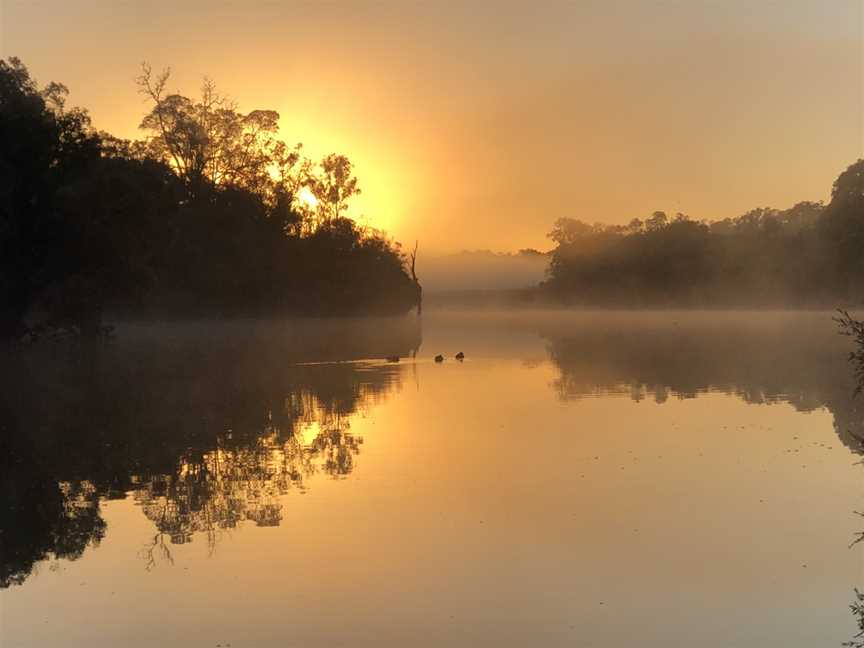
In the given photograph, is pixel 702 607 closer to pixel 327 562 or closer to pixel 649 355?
pixel 327 562

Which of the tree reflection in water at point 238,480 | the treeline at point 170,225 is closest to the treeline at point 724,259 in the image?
the treeline at point 170,225

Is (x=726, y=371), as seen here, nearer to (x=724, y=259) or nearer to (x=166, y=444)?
(x=166, y=444)

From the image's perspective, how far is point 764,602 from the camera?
807 cm

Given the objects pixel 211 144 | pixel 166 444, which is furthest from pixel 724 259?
pixel 166 444

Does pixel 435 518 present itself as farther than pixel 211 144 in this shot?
No

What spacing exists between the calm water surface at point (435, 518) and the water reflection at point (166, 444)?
68 mm

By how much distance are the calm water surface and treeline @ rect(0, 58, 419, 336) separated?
75.6 feet

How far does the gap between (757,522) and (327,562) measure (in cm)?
469

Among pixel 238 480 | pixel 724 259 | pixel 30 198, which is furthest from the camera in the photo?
pixel 724 259

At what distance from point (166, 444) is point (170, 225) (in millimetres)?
40773

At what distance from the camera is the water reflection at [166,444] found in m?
10.9

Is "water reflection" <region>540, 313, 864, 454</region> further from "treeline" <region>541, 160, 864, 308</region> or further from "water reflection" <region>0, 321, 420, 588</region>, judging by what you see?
"treeline" <region>541, 160, 864, 308</region>

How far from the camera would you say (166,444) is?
16.1m

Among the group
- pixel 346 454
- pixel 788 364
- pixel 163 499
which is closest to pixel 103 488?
pixel 163 499
